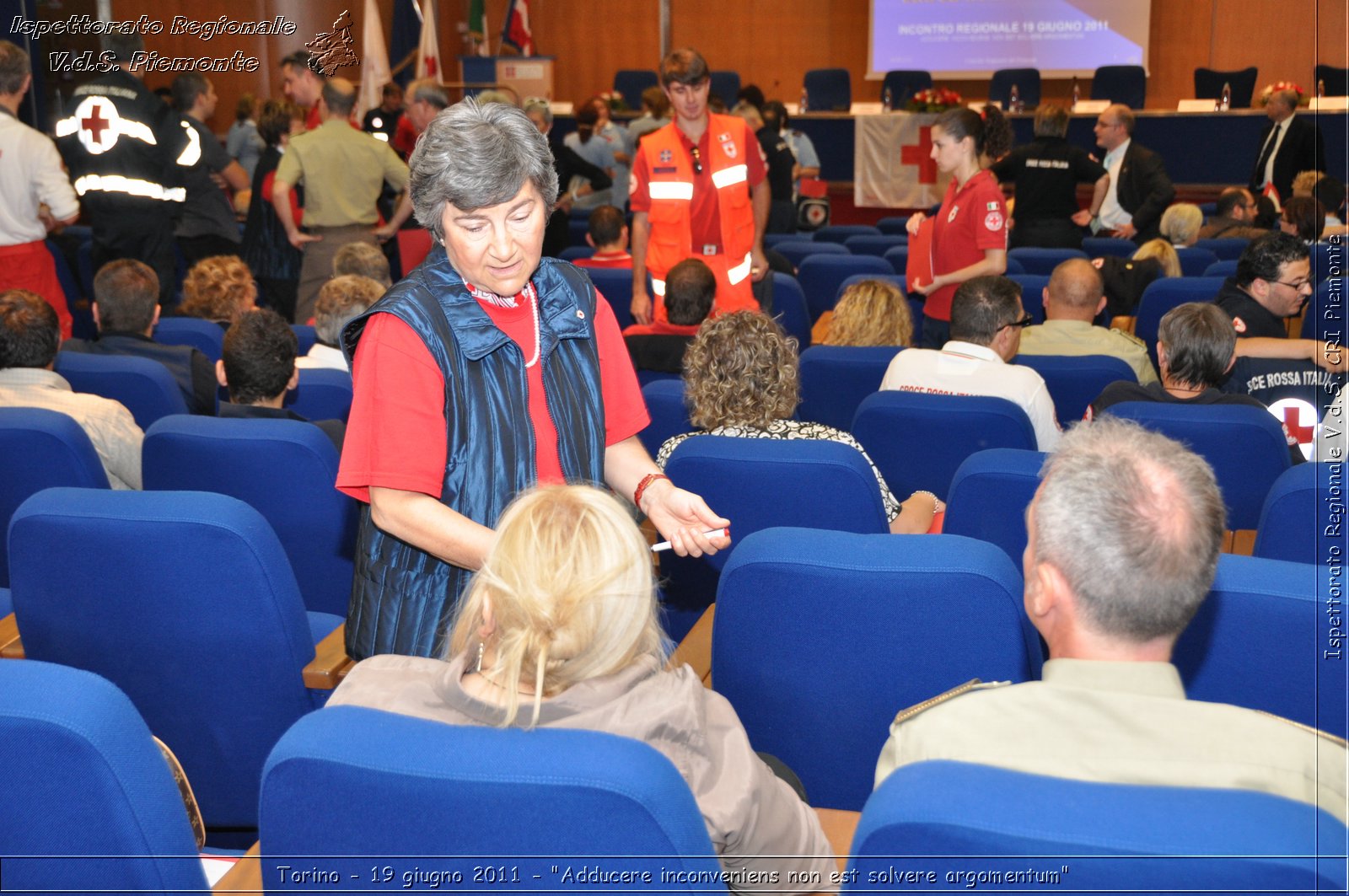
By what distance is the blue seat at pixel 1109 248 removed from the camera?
6688mm

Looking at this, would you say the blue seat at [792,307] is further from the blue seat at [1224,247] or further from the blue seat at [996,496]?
the blue seat at [996,496]

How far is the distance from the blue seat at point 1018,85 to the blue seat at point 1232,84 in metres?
1.53

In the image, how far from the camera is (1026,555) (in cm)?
141

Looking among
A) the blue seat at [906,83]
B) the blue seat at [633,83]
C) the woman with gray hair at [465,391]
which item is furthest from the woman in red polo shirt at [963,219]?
the blue seat at [633,83]

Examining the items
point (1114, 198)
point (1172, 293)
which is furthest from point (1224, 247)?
point (1172, 293)

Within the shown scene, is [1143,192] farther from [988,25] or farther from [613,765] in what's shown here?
[613,765]

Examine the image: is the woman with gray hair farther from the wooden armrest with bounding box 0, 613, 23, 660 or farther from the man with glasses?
the man with glasses

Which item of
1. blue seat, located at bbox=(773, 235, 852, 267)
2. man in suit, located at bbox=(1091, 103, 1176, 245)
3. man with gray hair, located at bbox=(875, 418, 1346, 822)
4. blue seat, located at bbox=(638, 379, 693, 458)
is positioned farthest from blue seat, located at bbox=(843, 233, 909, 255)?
man with gray hair, located at bbox=(875, 418, 1346, 822)

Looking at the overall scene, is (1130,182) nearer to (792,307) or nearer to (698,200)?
(792,307)

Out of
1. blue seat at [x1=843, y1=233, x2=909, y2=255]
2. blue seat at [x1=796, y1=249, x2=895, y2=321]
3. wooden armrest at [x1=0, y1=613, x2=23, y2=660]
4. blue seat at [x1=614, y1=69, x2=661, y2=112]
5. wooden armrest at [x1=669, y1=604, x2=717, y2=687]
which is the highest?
blue seat at [x1=614, y1=69, x2=661, y2=112]

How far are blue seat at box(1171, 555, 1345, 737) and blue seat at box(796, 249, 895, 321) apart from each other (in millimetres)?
4353

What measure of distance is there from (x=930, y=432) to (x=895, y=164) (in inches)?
356

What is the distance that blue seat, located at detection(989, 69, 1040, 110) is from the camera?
12.3 metres

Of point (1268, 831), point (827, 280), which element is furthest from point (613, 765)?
point (827, 280)
